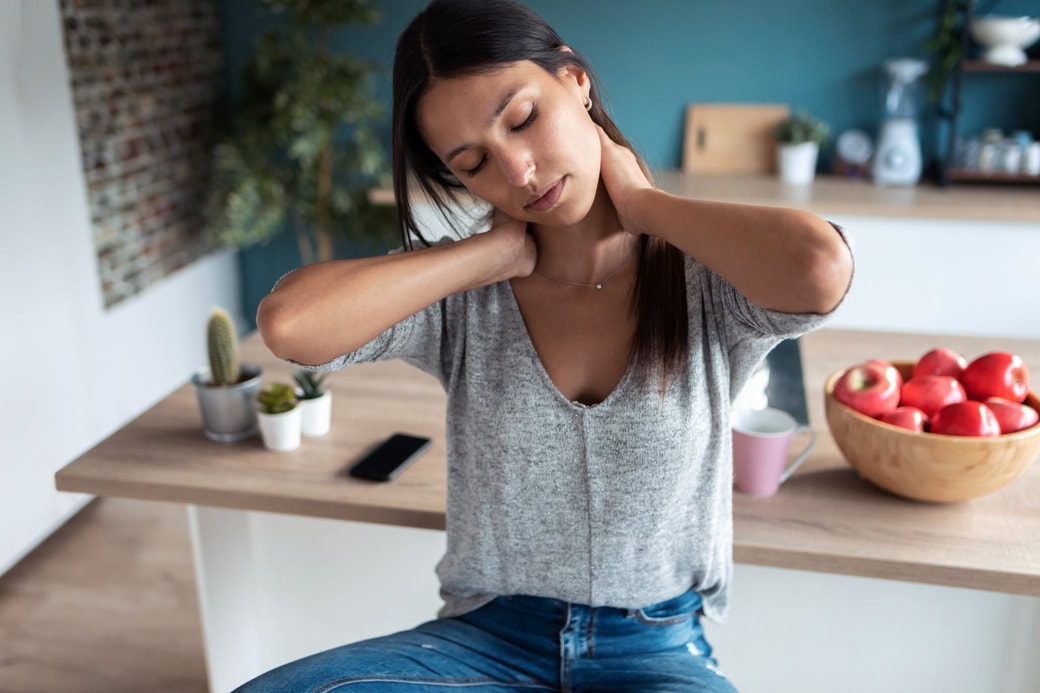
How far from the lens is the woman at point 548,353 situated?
973 millimetres

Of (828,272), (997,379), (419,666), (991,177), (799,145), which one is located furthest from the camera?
(799,145)

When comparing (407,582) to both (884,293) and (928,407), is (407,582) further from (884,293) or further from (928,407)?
(884,293)

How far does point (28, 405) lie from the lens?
8.05ft

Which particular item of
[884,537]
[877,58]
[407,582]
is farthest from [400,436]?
[877,58]

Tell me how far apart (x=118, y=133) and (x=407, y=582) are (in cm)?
203

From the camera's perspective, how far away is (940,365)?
1.28 metres

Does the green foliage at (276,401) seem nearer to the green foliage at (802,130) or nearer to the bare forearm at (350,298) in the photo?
the bare forearm at (350,298)

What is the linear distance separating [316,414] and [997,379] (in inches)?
37.6

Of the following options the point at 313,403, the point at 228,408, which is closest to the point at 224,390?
the point at 228,408

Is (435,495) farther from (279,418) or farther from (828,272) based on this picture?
(828,272)

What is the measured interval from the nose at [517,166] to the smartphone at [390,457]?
0.52 meters

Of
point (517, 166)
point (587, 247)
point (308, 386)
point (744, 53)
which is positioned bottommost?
point (308, 386)

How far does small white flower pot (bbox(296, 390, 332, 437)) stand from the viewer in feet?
4.66

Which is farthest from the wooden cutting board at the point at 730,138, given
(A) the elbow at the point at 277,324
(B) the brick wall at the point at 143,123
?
(A) the elbow at the point at 277,324
